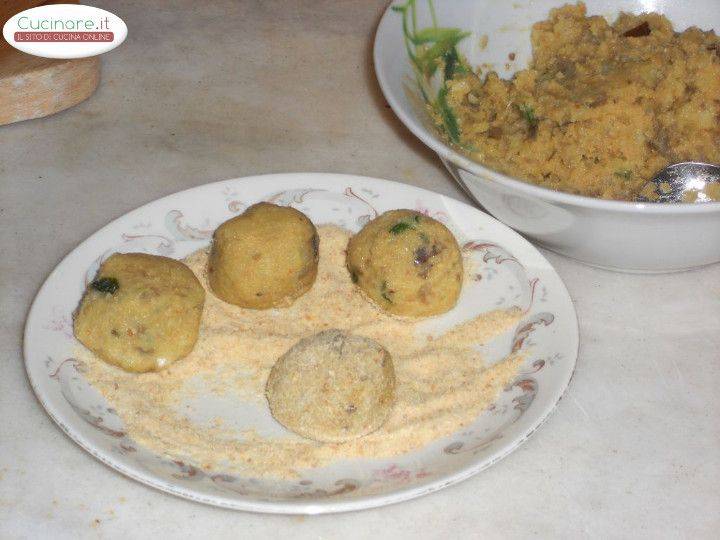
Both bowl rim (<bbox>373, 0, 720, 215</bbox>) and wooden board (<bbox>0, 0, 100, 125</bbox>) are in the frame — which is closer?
bowl rim (<bbox>373, 0, 720, 215</bbox>)

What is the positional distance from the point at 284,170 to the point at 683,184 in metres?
0.61

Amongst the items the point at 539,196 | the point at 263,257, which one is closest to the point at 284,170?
the point at 263,257

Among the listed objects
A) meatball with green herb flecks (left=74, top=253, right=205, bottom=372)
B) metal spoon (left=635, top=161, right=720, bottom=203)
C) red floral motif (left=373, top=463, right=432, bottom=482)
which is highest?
metal spoon (left=635, top=161, right=720, bottom=203)

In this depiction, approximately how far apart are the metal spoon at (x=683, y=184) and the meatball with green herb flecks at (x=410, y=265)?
25 cm

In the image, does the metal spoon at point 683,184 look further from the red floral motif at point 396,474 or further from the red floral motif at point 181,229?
the red floral motif at point 181,229

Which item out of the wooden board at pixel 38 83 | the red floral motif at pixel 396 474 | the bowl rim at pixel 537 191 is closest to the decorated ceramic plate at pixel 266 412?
the red floral motif at pixel 396 474

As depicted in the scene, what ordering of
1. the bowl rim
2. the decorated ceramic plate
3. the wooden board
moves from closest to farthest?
the decorated ceramic plate
the bowl rim
the wooden board

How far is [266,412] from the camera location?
0.90m

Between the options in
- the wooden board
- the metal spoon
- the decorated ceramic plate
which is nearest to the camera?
the decorated ceramic plate

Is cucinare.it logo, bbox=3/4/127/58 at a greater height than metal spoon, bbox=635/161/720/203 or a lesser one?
lesser

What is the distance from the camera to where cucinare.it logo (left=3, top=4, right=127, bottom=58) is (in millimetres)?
1432

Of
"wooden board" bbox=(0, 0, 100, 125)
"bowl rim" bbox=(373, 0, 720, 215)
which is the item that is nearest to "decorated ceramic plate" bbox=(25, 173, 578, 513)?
"bowl rim" bbox=(373, 0, 720, 215)

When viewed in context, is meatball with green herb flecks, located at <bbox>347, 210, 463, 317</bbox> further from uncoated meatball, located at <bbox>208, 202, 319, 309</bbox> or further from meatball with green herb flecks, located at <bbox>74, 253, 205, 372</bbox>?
meatball with green herb flecks, located at <bbox>74, 253, 205, 372</bbox>

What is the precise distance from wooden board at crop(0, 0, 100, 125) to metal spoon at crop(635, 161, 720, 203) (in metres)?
0.94
